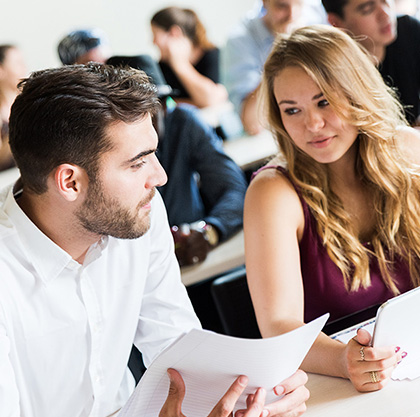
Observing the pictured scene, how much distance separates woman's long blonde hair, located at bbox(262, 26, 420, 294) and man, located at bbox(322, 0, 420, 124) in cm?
127

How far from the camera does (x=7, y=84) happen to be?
4.77 metres

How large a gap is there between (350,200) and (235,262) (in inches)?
20.2

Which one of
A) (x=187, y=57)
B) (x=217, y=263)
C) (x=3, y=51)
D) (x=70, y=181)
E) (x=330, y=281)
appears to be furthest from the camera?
(x=3, y=51)

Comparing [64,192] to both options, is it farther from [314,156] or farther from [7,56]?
[7,56]

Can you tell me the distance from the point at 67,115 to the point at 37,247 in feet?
0.90

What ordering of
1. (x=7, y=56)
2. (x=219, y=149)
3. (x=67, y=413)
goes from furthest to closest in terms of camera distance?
(x=7, y=56)
(x=219, y=149)
(x=67, y=413)

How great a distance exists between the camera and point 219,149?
2.51m

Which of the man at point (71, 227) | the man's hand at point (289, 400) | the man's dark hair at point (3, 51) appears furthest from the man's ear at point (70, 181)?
the man's dark hair at point (3, 51)

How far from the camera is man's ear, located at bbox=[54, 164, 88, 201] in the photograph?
48.7 inches

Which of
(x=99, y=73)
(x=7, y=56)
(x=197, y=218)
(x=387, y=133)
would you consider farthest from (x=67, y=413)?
(x=7, y=56)

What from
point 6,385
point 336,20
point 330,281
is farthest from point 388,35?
point 6,385

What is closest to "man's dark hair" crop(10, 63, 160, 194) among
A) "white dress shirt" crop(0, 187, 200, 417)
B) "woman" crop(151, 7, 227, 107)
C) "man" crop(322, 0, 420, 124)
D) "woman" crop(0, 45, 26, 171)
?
"white dress shirt" crop(0, 187, 200, 417)

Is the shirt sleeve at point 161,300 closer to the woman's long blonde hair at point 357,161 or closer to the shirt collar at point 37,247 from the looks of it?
the shirt collar at point 37,247

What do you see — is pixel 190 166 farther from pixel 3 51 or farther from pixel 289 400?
pixel 3 51
